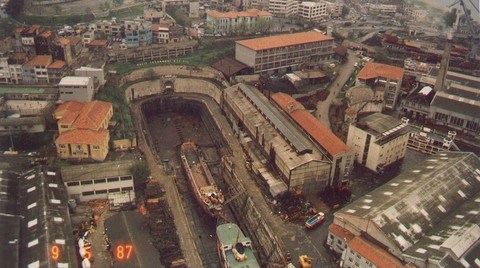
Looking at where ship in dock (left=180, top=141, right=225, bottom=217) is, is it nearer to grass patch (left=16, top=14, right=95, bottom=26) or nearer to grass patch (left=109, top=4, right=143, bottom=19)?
grass patch (left=16, top=14, right=95, bottom=26)

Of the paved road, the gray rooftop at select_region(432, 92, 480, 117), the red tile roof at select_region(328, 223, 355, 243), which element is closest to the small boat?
the red tile roof at select_region(328, 223, 355, 243)

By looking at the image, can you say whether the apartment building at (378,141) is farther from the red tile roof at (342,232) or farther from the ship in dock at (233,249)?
the ship in dock at (233,249)

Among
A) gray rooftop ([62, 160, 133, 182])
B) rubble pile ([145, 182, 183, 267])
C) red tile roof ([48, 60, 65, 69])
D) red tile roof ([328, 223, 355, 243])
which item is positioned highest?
red tile roof ([48, 60, 65, 69])

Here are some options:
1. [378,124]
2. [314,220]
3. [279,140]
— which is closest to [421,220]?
[314,220]

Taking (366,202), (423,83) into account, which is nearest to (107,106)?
(366,202)

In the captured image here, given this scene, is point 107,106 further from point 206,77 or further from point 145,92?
point 206,77
